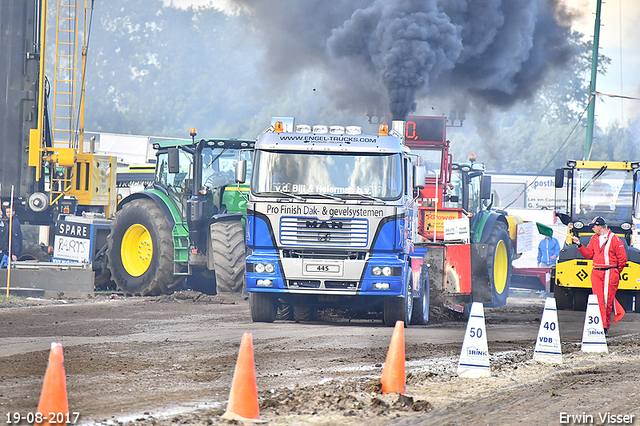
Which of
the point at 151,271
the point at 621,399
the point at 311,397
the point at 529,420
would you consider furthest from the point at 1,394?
the point at 151,271

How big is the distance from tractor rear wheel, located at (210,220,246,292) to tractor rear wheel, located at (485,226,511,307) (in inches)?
204

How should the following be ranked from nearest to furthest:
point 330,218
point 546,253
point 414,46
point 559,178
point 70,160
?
point 330,218
point 559,178
point 70,160
point 414,46
point 546,253

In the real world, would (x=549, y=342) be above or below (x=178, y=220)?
below

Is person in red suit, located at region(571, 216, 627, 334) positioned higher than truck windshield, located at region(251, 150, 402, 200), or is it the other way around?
truck windshield, located at region(251, 150, 402, 200)

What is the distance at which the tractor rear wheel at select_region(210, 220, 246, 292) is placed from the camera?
46.1 ft

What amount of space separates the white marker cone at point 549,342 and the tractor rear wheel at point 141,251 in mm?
8199

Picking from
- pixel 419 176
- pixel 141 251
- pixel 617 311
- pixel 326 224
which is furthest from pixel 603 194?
pixel 141 251

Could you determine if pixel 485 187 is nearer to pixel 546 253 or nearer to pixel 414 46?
pixel 414 46

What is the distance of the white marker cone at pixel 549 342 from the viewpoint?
29.3 feet

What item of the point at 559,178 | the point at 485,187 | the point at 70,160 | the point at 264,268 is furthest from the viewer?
the point at 70,160

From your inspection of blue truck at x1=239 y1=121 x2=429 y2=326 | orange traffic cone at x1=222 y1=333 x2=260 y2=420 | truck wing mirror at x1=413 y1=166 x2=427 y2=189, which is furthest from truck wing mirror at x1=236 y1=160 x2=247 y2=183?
orange traffic cone at x1=222 y1=333 x2=260 y2=420

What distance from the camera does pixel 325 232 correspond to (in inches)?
453

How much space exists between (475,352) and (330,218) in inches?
160

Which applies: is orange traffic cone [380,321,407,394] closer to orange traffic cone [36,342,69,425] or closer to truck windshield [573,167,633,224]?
orange traffic cone [36,342,69,425]
